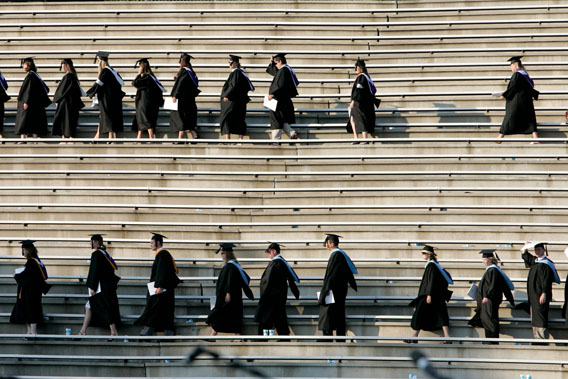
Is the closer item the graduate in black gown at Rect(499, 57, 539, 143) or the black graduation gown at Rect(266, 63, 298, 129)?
the graduate in black gown at Rect(499, 57, 539, 143)

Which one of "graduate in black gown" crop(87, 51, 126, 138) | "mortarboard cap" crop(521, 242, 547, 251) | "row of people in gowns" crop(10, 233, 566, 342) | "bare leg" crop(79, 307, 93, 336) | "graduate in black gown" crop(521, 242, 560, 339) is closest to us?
"graduate in black gown" crop(521, 242, 560, 339)

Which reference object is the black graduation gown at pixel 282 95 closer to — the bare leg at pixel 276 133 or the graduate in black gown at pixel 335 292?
the bare leg at pixel 276 133

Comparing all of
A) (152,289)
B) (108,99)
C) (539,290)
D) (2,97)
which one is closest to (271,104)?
(108,99)

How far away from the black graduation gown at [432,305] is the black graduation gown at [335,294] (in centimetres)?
81

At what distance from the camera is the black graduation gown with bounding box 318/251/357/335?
11797 mm

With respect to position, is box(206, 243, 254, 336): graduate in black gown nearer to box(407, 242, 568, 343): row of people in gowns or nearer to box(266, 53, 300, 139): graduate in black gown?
box(407, 242, 568, 343): row of people in gowns

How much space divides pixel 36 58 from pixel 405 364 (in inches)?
351

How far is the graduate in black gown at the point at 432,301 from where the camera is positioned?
38.5ft

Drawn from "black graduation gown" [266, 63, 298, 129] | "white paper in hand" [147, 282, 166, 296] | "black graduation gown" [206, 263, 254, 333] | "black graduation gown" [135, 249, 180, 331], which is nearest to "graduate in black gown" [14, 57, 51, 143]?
"black graduation gown" [266, 63, 298, 129]

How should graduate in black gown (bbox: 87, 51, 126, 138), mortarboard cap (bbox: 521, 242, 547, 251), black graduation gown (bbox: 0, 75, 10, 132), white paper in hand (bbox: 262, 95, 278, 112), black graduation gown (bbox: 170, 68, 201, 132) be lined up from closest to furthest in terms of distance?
mortarboard cap (bbox: 521, 242, 547, 251) → white paper in hand (bbox: 262, 95, 278, 112) → black graduation gown (bbox: 170, 68, 201, 132) → graduate in black gown (bbox: 87, 51, 126, 138) → black graduation gown (bbox: 0, 75, 10, 132)

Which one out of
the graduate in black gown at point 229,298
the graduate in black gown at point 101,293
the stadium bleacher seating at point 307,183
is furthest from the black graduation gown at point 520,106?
the graduate in black gown at point 101,293

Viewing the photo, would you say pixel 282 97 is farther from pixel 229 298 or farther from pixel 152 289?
pixel 152 289

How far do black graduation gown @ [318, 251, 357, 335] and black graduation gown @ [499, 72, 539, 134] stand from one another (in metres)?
4.00

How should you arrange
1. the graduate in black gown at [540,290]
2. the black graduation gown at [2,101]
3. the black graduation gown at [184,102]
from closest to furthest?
the graduate in black gown at [540,290] < the black graduation gown at [184,102] < the black graduation gown at [2,101]
